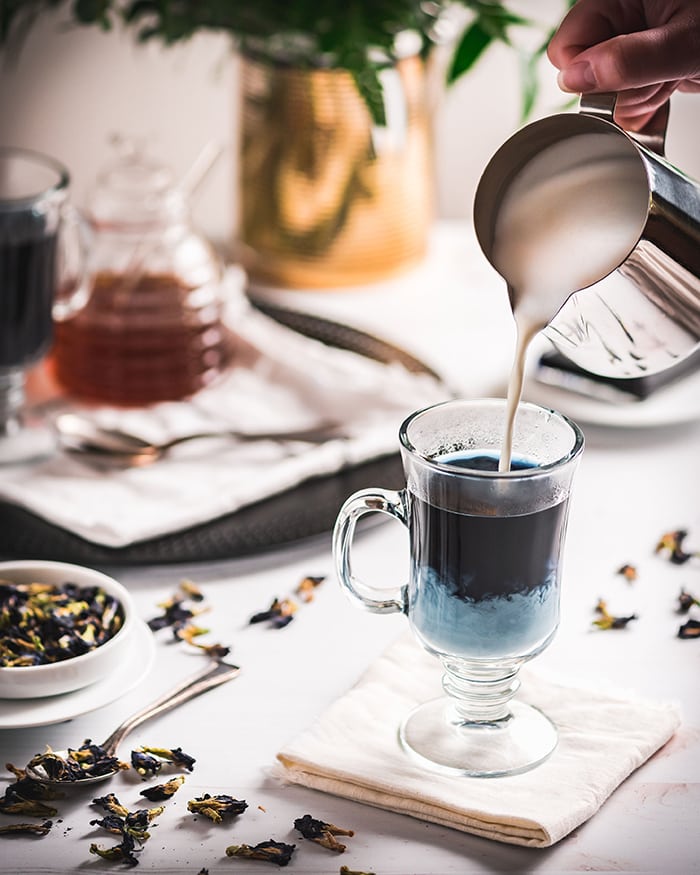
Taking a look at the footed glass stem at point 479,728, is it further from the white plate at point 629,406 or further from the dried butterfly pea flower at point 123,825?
the white plate at point 629,406

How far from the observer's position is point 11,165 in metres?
1.58

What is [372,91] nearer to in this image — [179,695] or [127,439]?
[127,439]

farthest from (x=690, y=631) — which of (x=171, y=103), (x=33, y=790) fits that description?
(x=171, y=103)

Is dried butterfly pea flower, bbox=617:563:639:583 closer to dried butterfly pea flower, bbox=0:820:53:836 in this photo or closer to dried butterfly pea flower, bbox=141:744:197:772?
dried butterfly pea flower, bbox=141:744:197:772

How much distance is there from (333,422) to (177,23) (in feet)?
1.81

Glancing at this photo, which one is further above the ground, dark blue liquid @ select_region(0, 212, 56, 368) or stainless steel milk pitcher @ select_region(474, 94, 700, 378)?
stainless steel milk pitcher @ select_region(474, 94, 700, 378)

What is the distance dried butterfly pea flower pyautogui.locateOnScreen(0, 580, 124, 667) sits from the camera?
1.03 metres

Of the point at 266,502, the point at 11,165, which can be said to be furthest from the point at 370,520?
the point at 11,165

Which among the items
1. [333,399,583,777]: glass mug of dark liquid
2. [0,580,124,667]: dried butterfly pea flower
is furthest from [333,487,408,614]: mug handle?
[0,580,124,667]: dried butterfly pea flower

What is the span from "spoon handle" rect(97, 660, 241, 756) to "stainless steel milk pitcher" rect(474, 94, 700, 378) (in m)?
0.38

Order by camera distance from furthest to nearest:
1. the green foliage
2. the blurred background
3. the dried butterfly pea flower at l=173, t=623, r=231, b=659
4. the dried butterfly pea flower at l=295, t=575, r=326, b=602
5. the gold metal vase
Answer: the blurred background
the gold metal vase
the green foliage
the dried butterfly pea flower at l=295, t=575, r=326, b=602
the dried butterfly pea flower at l=173, t=623, r=231, b=659

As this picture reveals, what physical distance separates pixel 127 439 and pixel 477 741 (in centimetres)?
62

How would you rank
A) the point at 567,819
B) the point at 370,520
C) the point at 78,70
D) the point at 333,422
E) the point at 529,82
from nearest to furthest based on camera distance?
1. the point at 567,819
2. the point at 370,520
3. the point at 333,422
4. the point at 529,82
5. the point at 78,70

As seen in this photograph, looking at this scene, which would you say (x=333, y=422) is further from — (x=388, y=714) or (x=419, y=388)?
(x=388, y=714)
